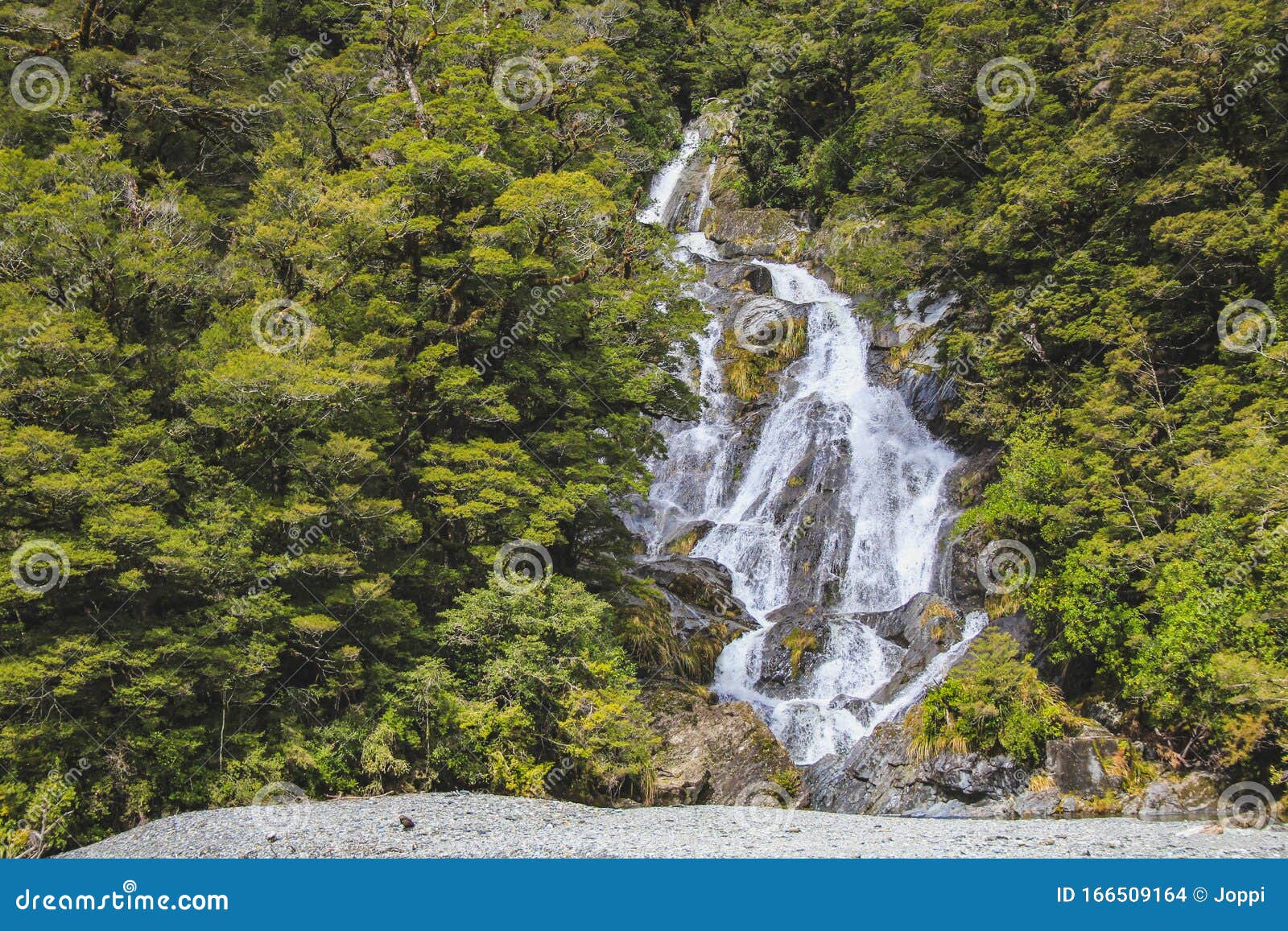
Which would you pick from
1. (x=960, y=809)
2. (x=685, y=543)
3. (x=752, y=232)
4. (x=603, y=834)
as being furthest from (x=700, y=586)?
(x=752, y=232)

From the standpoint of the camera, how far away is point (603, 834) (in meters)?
9.04

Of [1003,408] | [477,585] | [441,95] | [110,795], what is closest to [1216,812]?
[1003,408]

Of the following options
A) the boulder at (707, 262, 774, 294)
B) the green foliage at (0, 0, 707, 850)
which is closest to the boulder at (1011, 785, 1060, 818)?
the green foliage at (0, 0, 707, 850)

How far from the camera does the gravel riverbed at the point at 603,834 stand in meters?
8.16

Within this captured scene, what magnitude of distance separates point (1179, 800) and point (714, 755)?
21.6ft

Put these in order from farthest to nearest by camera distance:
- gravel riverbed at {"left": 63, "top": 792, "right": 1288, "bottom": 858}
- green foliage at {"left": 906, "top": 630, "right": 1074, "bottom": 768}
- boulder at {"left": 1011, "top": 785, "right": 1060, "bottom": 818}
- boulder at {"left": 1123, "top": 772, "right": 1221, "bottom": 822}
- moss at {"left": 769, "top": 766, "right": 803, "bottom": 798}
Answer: moss at {"left": 769, "top": 766, "right": 803, "bottom": 798}
green foliage at {"left": 906, "top": 630, "right": 1074, "bottom": 768}
boulder at {"left": 1011, "top": 785, "right": 1060, "bottom": 818}
boulder at {"left": 1123, "top": 772, "right": 1221, "bottom": 822}
gravel riverbed at {"left": 63, "top": 792, "right": 1288, "bottom": 858}

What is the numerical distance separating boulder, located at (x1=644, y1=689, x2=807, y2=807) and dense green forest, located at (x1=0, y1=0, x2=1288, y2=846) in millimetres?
701

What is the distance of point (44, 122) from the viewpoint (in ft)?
49.9

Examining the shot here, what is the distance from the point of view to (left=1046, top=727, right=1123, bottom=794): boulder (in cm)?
1164

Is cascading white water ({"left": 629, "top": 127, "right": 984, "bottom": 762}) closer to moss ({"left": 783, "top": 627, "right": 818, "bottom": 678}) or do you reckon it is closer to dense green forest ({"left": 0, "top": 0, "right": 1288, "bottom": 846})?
moss ({"left": 783, "top": 627, "right": 818, "bottom": 678})

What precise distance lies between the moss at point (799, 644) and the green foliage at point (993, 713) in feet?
11.2

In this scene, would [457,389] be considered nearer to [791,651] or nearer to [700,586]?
[700,586]

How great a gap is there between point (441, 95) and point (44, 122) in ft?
24.7

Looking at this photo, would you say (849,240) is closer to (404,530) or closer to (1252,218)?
(1252,218)
